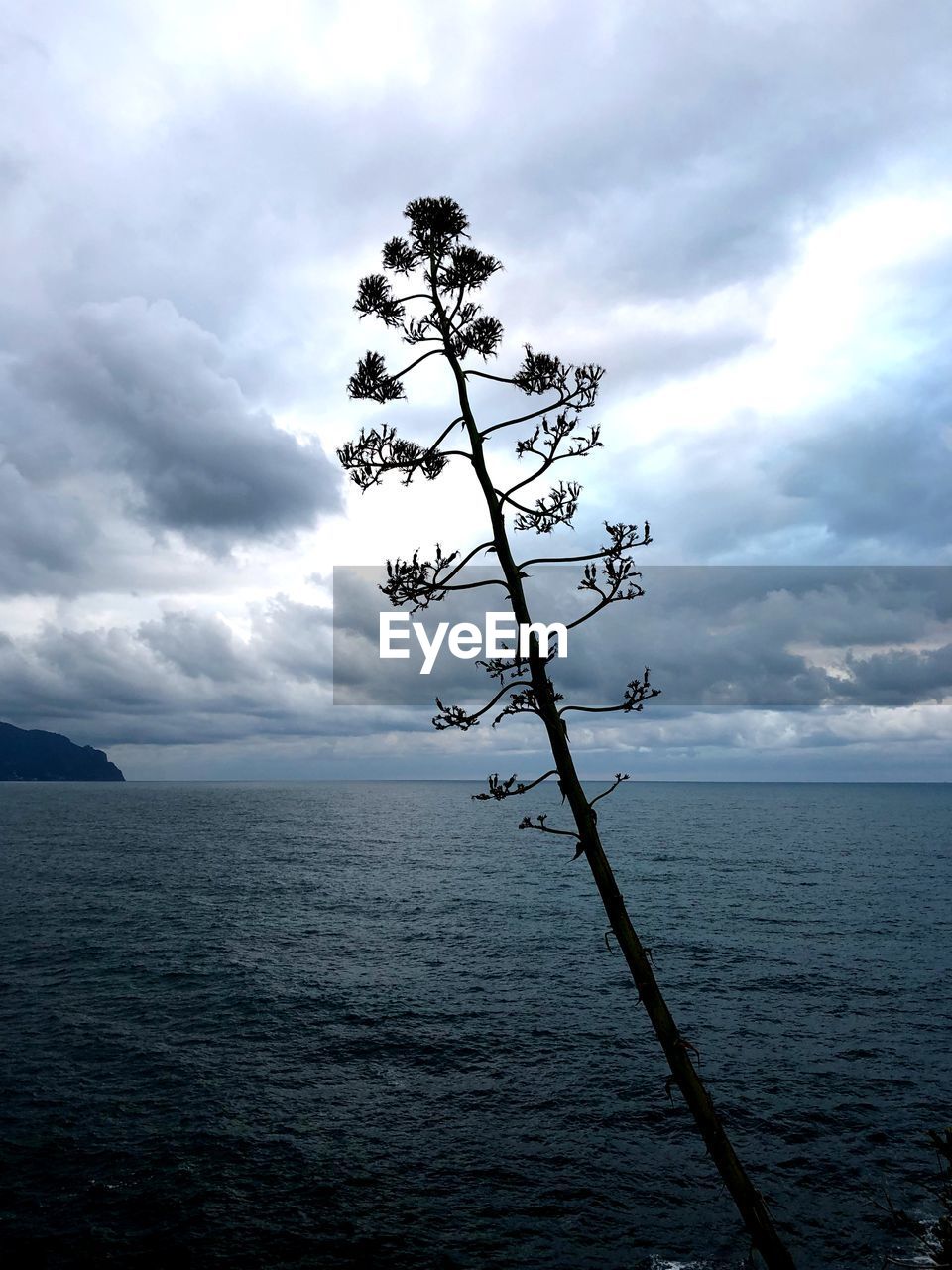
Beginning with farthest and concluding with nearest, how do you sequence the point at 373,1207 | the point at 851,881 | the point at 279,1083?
the point at 851,881
the point at 279,1083
the point at 373,1207

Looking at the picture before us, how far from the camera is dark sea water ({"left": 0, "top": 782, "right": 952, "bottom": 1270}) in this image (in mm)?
19859

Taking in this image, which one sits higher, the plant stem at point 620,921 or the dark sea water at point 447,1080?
the plant stem at point 620,921

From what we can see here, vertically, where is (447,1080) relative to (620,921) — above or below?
below

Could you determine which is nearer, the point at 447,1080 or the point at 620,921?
the point at 620,921

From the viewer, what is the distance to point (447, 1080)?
28812 mm

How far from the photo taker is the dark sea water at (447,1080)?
19859mm

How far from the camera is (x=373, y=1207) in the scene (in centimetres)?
2066

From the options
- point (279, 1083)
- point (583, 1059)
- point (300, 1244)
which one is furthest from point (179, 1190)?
point (583, 1059)

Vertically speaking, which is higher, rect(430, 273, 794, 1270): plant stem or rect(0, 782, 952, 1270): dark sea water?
rect(430, 273, 794, 1270): plant stem

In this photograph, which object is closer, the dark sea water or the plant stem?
the plant stem

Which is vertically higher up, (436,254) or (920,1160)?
(436,254)

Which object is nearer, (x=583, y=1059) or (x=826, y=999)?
(x=583, y=1059)

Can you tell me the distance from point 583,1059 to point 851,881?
217 ft

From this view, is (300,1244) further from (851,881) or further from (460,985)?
(851,881)
